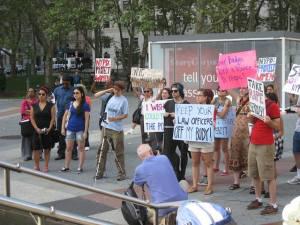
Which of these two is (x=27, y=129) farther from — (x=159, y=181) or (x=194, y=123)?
(x=159, y=181)

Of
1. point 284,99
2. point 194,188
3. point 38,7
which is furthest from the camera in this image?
point 38,7

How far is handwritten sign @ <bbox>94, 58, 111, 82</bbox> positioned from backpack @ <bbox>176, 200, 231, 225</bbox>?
10.5m

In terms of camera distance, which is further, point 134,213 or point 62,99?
point 62,99

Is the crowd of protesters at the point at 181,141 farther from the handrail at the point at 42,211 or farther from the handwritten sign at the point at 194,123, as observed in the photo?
the handrail at the point at 42,211

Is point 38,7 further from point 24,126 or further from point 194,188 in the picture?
point 194,188

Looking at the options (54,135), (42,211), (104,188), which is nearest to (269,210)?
(104,188)

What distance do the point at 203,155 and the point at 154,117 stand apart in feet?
5.51

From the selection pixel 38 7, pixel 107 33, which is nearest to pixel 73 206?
pixel 38 7

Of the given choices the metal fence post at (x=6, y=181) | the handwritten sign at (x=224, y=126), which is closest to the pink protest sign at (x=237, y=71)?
the handwritten sign at (x=224, y=126)

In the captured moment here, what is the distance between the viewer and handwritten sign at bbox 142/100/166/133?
10.4 m

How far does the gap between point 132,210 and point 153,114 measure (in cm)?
421

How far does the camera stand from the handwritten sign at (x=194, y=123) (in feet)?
29.8

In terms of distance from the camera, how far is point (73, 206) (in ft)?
25.0

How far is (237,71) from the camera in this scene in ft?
34.9
